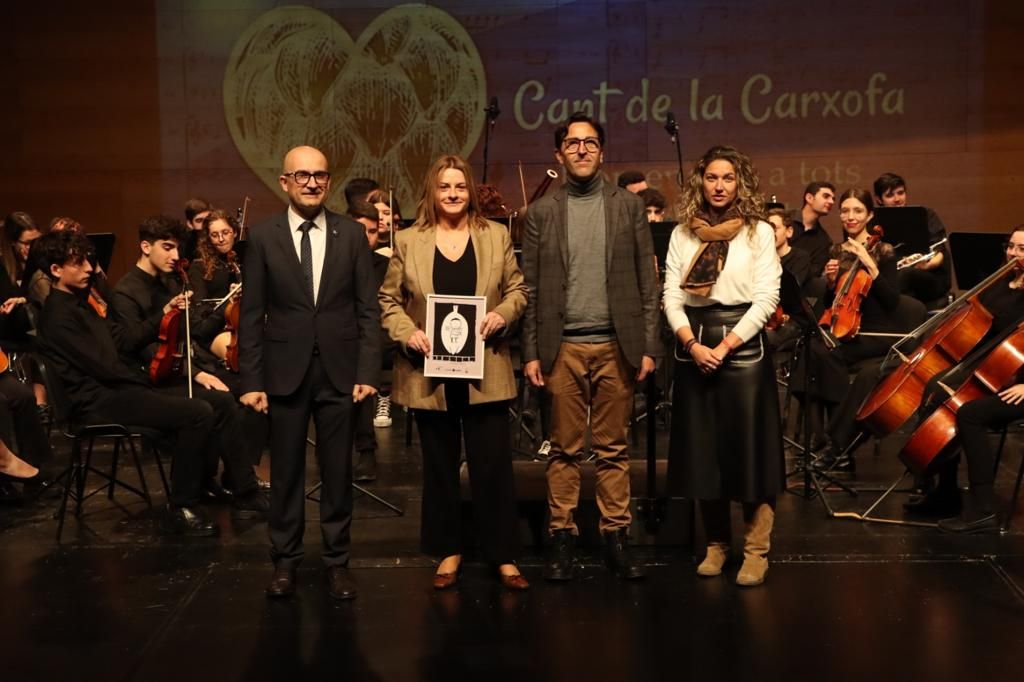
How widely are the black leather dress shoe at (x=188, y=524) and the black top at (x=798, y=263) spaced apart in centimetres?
346

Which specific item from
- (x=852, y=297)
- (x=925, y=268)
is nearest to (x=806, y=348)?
(x=852, y=297)

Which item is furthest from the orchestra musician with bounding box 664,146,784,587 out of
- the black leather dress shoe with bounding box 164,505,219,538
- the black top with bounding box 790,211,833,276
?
the black top with bounding box 790,211,833,276

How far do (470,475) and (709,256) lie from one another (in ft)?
3.77

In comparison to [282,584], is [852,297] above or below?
above

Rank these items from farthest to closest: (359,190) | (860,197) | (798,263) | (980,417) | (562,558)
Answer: (359,190), (798,263), (860,197), (980,417), (562,558)

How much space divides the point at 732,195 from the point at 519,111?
5.71 m

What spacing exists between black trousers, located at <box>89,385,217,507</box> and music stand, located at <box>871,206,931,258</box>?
3.77 metres

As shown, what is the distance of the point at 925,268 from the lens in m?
7.29

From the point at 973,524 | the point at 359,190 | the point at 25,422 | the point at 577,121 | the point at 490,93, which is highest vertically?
the point at 490,93

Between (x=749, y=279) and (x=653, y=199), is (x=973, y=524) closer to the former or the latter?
(x=749, y=279)

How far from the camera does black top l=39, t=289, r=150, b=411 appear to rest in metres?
5.17

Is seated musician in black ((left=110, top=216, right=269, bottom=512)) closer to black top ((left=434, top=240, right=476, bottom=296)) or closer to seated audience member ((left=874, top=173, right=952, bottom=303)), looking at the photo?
black top ((left=434, top=240, right=476, bottom=296))

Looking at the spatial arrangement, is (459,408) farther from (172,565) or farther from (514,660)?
(172,565)

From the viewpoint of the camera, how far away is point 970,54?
9461 millimetres
